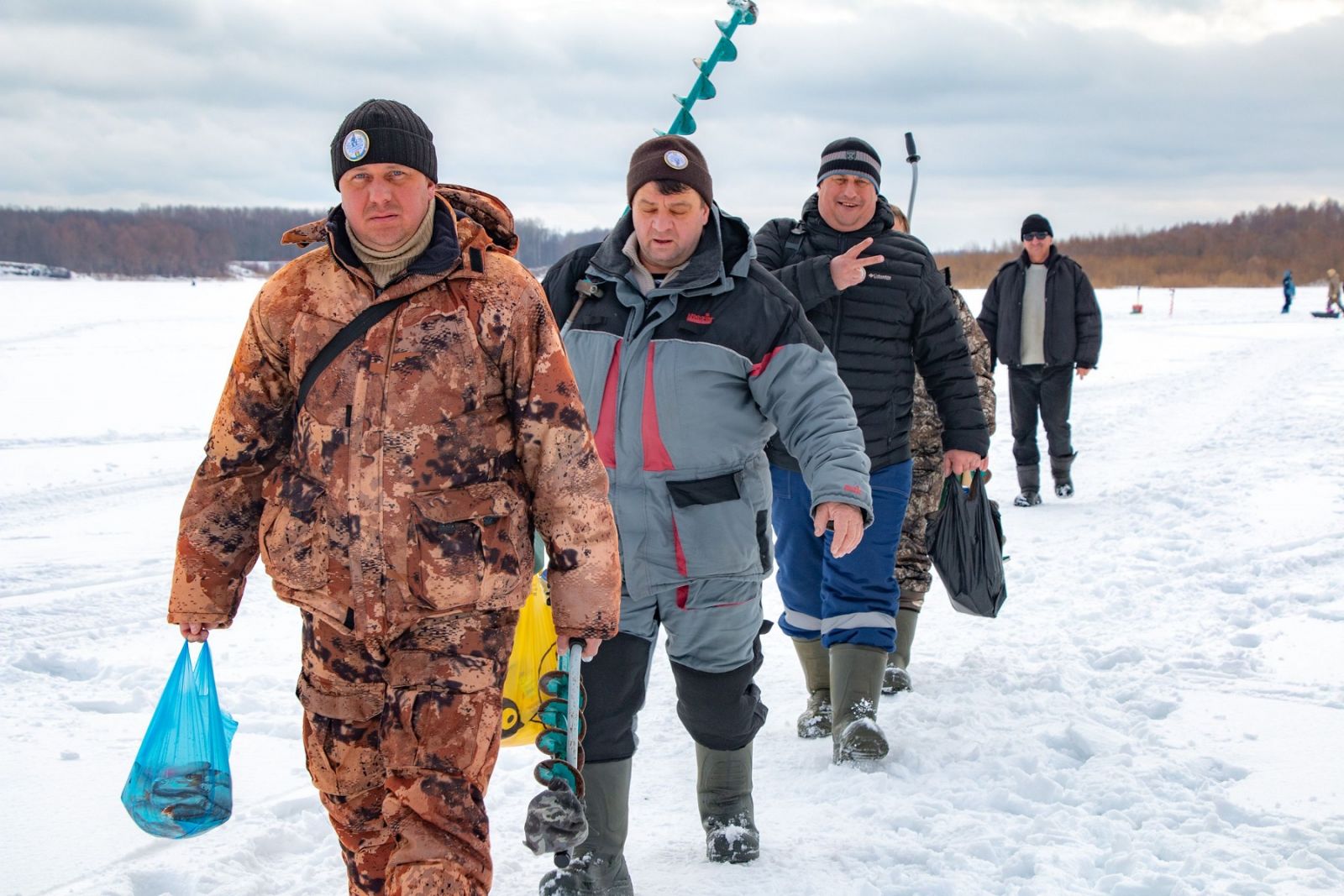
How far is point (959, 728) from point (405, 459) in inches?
106

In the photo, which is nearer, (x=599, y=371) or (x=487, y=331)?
(x=487, y=331)

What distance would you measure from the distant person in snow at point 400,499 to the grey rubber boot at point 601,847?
2.05 ft

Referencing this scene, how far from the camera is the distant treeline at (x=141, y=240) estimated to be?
105250 mm

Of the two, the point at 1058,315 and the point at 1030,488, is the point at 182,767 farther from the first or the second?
the point at 1058,315

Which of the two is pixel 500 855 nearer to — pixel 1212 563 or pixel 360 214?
pixel 360 214

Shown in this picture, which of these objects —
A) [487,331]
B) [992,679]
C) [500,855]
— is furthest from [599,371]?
[992,679]

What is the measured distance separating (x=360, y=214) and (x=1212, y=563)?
5570 mm

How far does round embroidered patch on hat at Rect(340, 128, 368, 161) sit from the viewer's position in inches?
96.1

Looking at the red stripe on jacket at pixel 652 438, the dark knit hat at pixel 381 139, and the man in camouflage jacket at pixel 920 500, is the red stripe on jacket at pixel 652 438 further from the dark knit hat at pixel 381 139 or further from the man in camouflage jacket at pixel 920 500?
the man in camouflage jacket at pixel 920 500

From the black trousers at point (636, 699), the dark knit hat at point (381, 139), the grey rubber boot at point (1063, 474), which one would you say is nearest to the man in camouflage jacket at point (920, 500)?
the black trousers at point (636, 699)

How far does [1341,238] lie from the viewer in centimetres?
9275

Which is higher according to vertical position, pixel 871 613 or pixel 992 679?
pixel 871 613

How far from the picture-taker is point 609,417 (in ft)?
10.1

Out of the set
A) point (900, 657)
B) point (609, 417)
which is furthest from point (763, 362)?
point (900, 657)
